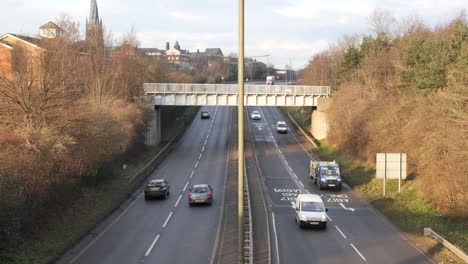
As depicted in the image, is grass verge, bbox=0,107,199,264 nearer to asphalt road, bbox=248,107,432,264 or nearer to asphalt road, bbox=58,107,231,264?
asphalt road, bbox=58,107,231,264

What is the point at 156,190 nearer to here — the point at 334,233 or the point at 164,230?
the point at 164,230

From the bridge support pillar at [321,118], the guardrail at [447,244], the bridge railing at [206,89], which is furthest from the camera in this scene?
the bridge support pillar at [321,118]

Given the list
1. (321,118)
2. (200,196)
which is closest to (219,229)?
(200,196)

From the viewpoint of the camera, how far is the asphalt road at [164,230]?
21.6 metres

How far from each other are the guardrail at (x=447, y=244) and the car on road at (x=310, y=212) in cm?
480

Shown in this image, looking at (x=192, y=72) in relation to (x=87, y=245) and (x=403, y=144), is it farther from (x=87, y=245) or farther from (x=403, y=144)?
(x=87, y=245)

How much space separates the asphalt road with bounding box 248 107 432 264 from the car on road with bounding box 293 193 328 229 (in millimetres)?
388

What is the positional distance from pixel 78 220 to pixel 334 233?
12.5 metres

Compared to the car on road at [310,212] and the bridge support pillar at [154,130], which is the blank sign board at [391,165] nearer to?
the car on road at [310,212]

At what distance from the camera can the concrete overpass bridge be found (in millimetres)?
67188

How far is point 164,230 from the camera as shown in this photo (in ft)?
89.0

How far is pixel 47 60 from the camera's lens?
3341cm

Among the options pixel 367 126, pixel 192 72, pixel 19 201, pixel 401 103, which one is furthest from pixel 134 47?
pixel 192 72

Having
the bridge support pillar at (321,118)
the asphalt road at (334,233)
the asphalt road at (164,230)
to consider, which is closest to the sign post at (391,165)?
the asphalt road at (334,233)
